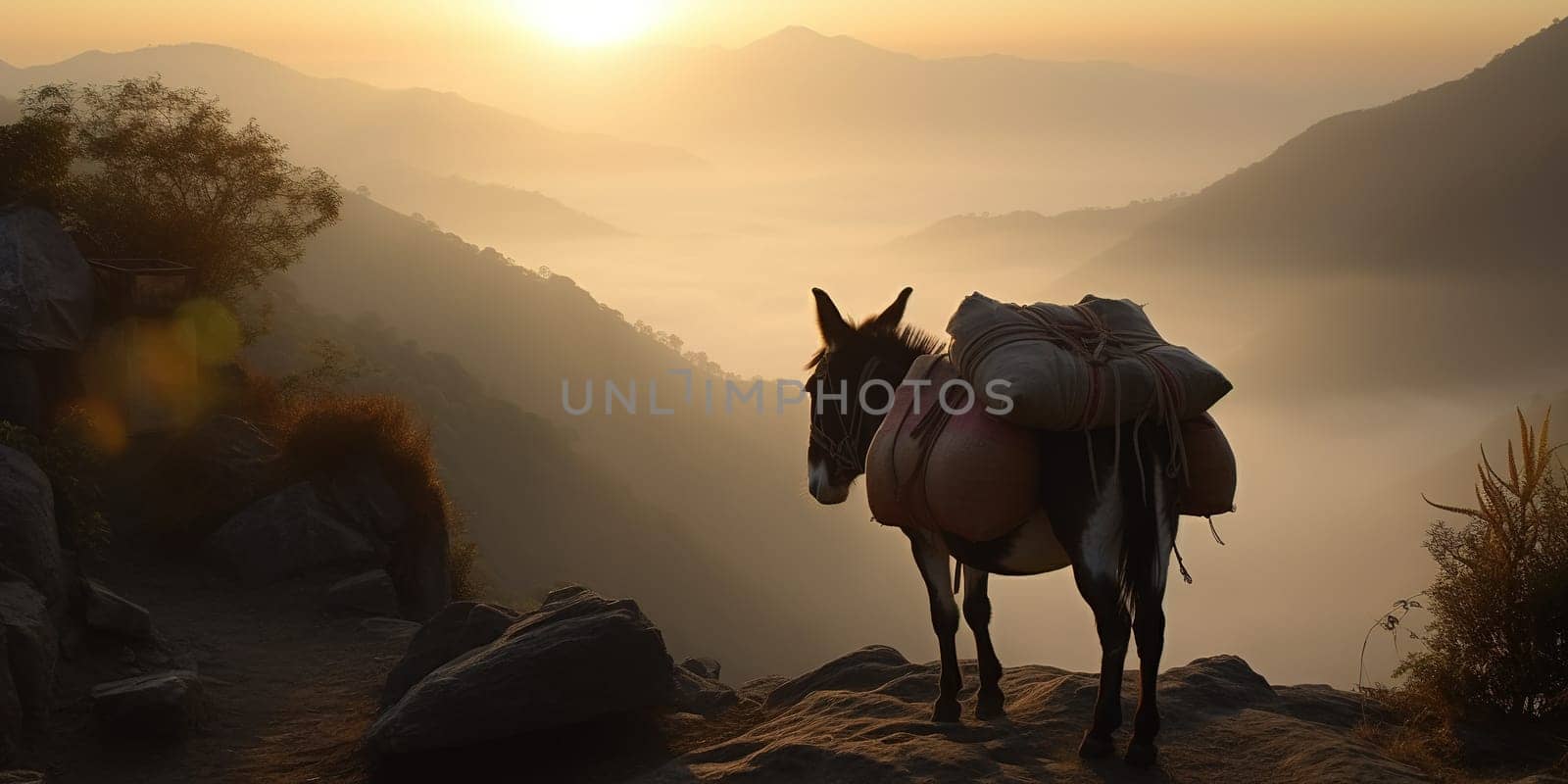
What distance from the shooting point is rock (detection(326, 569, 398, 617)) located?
14617mm

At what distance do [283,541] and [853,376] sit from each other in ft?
34.9

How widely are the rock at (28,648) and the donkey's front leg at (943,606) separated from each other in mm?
8133

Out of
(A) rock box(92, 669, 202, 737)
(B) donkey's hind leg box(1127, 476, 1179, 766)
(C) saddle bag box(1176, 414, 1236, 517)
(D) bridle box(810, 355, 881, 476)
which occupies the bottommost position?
(A) rock box(92, 669, 202, 737)

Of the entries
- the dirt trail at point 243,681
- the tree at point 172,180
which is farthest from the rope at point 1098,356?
the tree at point 172,180

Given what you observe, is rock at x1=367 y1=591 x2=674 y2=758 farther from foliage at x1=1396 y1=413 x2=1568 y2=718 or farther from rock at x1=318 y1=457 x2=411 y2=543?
rock at x1=318 y1=457 x2=411 y2=543

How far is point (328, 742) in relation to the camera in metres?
10.2

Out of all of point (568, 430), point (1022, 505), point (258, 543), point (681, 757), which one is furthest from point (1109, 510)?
point (568, 430)

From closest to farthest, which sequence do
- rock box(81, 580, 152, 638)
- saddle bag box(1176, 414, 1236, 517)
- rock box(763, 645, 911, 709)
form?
saddle bag box(1176, 414, 1236, 517) → rock box(763, 645, 911, 709) → rock box(81, 580, 152, 638)

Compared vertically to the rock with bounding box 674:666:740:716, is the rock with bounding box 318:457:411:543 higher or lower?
higher

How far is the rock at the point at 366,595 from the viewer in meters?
14.6

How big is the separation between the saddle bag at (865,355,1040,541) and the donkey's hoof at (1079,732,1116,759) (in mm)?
1511

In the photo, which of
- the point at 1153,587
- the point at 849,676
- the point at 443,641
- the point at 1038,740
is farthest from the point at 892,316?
the point at 443,641

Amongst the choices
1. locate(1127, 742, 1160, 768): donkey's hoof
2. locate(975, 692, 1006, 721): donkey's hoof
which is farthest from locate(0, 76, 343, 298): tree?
locate(1127, 742, 1160, 768): donkey's hoof

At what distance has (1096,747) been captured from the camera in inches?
270
